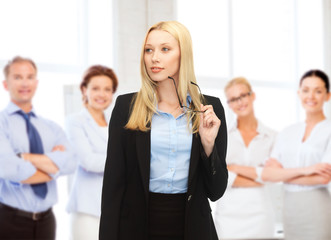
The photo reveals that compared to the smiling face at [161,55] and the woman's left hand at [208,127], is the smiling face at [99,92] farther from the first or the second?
the woman's left hand at [208,127]

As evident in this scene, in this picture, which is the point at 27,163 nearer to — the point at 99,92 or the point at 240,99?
the point at 99,92

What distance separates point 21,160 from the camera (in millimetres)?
2896

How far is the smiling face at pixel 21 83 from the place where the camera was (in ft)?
10.9

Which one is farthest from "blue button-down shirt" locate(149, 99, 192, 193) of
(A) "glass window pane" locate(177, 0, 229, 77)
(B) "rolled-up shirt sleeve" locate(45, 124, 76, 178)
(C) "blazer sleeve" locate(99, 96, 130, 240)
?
(A) "glass window pane" locate(177, 0, 229, 77)

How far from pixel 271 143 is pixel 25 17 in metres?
2.84

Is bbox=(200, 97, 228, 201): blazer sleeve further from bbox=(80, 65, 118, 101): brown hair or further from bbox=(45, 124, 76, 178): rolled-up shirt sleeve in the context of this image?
bbox=(80, 65, 118, 101): brown hair

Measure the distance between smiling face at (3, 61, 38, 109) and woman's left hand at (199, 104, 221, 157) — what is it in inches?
85.4

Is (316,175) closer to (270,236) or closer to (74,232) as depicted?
(270,236)

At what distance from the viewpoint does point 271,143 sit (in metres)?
3.94

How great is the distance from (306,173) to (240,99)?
91cm

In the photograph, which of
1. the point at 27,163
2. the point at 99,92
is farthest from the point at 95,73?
the point at 27,163

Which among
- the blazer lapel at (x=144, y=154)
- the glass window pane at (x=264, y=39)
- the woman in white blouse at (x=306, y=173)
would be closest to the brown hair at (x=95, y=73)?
the woman in white blouse at (x=306, y=173)

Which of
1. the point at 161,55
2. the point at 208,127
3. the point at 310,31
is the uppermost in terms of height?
the point at 310,31

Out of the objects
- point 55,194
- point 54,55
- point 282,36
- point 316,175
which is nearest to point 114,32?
point 54,55
